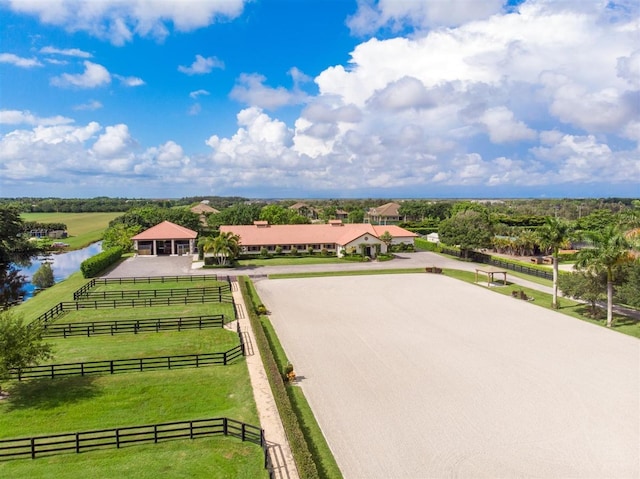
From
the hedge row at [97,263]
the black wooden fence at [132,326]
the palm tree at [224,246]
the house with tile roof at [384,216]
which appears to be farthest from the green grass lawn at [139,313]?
the house with tile roof at [384,216]

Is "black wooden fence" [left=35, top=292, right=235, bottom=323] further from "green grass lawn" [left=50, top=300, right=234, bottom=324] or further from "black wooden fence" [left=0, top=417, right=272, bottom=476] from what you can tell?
"black wooden fence" [left=0, top=417, right=272, bottom=476]

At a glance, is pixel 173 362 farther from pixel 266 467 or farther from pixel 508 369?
pixel 508 369

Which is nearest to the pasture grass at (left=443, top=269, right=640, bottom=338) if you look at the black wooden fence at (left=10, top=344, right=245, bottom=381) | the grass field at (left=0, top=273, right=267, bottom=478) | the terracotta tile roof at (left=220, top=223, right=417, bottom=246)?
the terracotta tile roof at (left=220, top=223, right=417, bottom=246)

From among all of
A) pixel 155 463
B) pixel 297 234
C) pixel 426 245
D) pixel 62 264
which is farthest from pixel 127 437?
pixel 62 264

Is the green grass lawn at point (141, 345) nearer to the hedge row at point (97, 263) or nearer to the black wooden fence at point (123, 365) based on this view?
the black wooden fence at point (123, 365)

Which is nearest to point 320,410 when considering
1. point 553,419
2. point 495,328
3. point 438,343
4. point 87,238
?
point 553,419

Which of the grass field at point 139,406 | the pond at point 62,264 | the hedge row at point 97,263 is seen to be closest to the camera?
the grass field at point 139,406

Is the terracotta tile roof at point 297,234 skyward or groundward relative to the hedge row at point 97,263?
skyward
